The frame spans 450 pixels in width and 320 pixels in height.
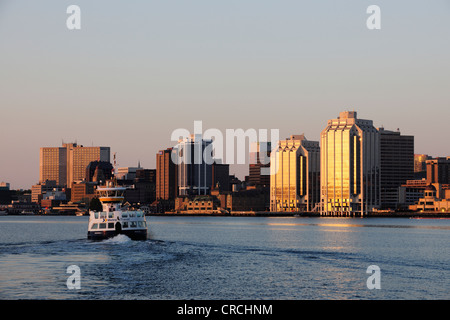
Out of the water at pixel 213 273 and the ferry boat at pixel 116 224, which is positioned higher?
the ferry boat at pixel 116 224

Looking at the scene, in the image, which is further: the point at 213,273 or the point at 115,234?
the point at 115,234

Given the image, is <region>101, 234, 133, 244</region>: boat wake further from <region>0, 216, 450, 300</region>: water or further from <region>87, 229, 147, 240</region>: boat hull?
<region>0, 216, 450, 300</region>: water

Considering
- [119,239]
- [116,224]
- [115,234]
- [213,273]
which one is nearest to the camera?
[213,273]

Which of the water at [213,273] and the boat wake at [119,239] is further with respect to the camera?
the boat wake at [119,239]

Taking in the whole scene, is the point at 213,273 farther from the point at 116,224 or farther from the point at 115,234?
the point at 116,224

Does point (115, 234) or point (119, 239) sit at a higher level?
point (115, 234)

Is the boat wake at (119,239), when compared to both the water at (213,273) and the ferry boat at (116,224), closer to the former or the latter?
the ferry boat at (116,224)

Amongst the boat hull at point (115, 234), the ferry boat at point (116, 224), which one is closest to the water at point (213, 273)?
the boat hull at point (115, 234)

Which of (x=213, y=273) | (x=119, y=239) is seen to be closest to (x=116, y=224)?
(x=119, y=239)

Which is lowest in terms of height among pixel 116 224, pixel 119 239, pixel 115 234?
pixel 119 239

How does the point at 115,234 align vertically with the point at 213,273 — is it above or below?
above

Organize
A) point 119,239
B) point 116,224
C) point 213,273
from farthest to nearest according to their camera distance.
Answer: point 116,224, point 119,239, point 213,273
